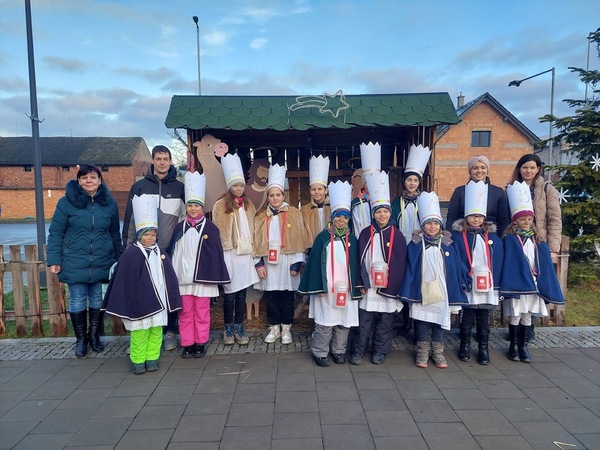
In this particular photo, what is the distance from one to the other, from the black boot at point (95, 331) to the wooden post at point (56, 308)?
702 mm

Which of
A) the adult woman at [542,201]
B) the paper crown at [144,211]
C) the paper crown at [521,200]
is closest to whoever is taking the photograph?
the paper crown at [144,211]

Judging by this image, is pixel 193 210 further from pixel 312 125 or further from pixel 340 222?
pixel 312 125

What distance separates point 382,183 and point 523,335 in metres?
2.21

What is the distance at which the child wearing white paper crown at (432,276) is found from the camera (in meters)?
3.74

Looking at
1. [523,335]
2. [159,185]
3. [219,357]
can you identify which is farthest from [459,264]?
[159,185]

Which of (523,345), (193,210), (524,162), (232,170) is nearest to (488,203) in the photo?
(524,162)

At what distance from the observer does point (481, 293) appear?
12.6 ft

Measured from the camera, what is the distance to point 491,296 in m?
3.83

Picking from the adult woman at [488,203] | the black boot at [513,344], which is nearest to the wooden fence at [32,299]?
the adult woman at [488,203]

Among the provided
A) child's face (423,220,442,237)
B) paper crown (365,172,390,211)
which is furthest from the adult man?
child's face (423,220,442,237)

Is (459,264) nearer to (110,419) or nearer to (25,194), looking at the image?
(110,419)

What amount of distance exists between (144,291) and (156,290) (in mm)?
112

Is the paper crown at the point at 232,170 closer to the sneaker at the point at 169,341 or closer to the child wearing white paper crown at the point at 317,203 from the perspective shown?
the child wearing white paper crown at the point at 317,203

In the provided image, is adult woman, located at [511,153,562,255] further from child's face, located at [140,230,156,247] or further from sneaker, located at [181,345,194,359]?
sneaker, located at [181,345,194,359]
